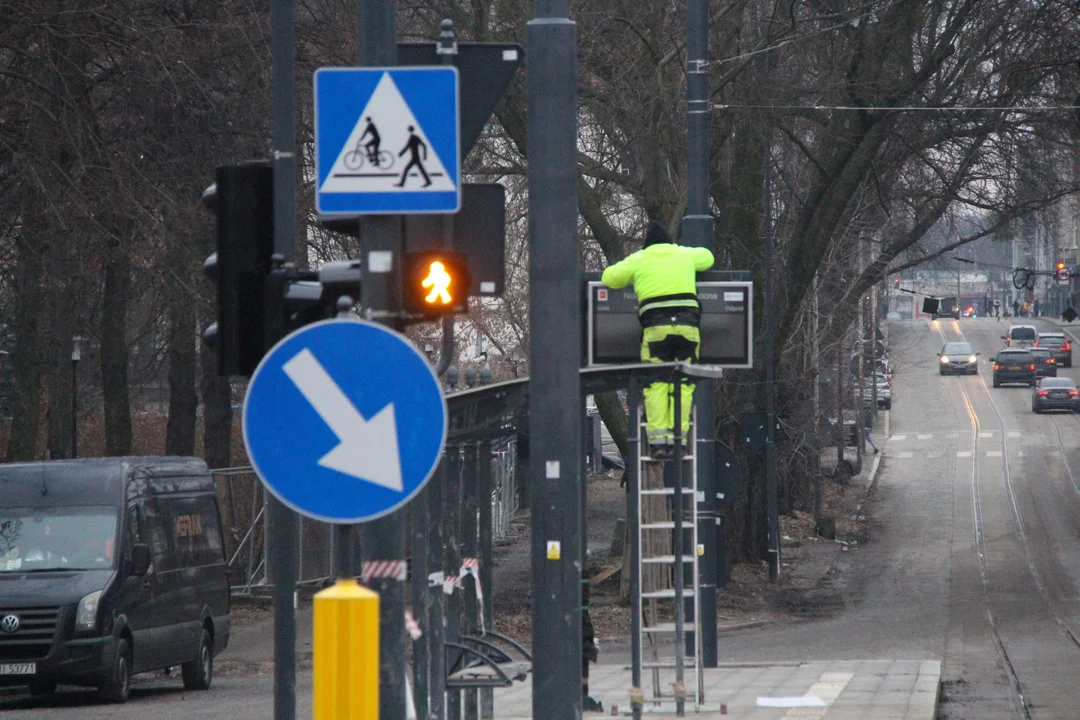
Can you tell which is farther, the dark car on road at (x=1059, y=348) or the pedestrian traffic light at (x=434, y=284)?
the dark car on road at (x=1059, y=348)

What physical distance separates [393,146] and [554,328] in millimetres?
1813

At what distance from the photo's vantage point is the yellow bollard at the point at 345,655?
4625 mm

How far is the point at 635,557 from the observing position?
985 cm

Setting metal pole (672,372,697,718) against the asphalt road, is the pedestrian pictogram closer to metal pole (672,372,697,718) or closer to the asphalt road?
metal pole (672,372,697,718)

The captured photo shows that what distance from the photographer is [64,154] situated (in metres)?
16.5

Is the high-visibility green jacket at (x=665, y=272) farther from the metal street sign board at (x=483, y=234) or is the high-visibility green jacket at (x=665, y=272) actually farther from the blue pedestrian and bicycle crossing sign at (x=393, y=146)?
the blue pedestrian and bicycle crossing sign at (x=393, y=146)

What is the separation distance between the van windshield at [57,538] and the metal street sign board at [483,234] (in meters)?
9.26

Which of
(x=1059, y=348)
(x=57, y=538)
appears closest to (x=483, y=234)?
(x=57, y=538)

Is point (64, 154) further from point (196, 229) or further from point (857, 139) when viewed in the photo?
point (857, 139)

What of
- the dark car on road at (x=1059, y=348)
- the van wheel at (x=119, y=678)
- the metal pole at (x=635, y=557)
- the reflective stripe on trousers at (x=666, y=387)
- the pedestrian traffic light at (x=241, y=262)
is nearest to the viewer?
the pedestrian traffic light at (x=241, y=262)

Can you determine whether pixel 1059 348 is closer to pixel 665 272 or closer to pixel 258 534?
pixel 258 534

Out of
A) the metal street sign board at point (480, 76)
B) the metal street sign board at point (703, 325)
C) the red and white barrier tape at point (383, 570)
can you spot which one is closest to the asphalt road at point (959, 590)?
the metal street sign board at point (703, 325)

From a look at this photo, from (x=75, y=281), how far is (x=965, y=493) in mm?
31385

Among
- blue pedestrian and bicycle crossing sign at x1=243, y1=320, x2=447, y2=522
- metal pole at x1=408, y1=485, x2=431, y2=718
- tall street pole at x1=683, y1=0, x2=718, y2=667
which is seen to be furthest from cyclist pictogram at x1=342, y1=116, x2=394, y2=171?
tall street pole at x1=683, y1=0, x2=718, y2=667
